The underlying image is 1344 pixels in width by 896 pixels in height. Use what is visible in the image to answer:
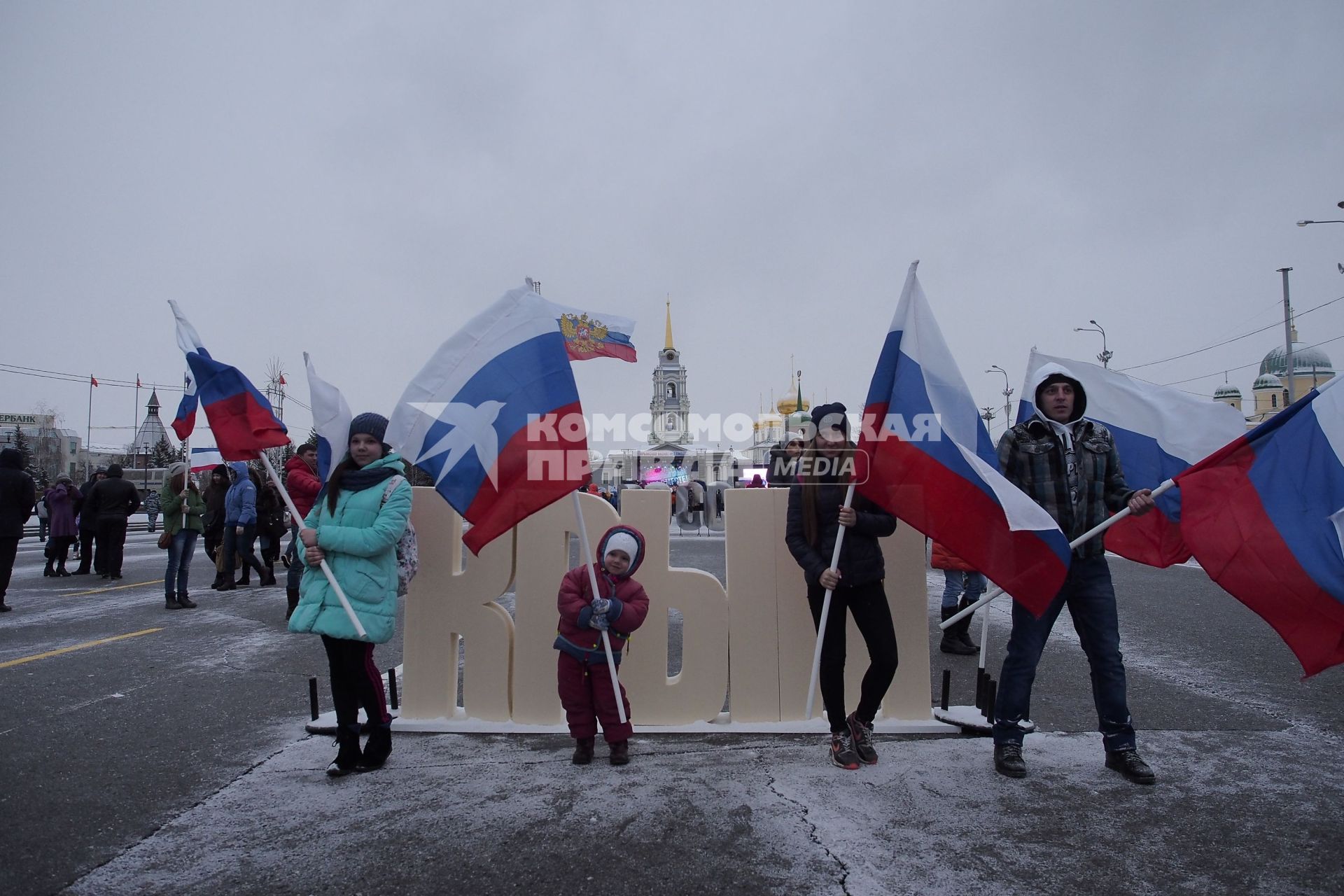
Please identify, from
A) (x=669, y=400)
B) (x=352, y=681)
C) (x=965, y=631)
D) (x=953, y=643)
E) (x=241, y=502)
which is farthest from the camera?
(x=669, y=400)

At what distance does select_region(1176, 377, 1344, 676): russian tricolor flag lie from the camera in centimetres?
343

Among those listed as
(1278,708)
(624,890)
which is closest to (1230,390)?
(1278,708)

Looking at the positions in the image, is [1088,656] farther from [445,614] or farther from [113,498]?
[113,498]

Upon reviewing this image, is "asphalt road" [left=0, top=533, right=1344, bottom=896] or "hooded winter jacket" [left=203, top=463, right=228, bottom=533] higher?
"hooded winter jacket" [left=203, top=463, right=228, bottom=533]

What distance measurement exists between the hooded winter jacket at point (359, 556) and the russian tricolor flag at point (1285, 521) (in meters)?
4.17

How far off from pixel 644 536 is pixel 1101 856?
287 centimetres

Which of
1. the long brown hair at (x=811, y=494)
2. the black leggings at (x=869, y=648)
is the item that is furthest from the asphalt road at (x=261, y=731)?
the long brown hair at (x=811, y=494)

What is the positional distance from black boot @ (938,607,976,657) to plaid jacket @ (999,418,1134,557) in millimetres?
3113

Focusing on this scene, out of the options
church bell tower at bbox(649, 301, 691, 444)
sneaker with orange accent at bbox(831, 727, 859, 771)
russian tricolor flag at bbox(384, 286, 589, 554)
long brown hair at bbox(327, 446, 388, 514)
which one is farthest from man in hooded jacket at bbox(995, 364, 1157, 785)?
church bell tower at bbox(649, 301, 691, 444)

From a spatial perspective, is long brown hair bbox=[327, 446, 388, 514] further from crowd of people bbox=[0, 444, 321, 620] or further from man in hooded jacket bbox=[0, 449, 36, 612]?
man in hooded jacket bbox=[0, 449, 36, 612]

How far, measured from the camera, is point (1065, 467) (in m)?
4.00

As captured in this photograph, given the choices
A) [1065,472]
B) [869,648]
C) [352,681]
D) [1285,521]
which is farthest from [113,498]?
[1285,521]

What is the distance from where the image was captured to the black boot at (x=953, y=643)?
704 cm

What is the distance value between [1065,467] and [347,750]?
408 centimetres
